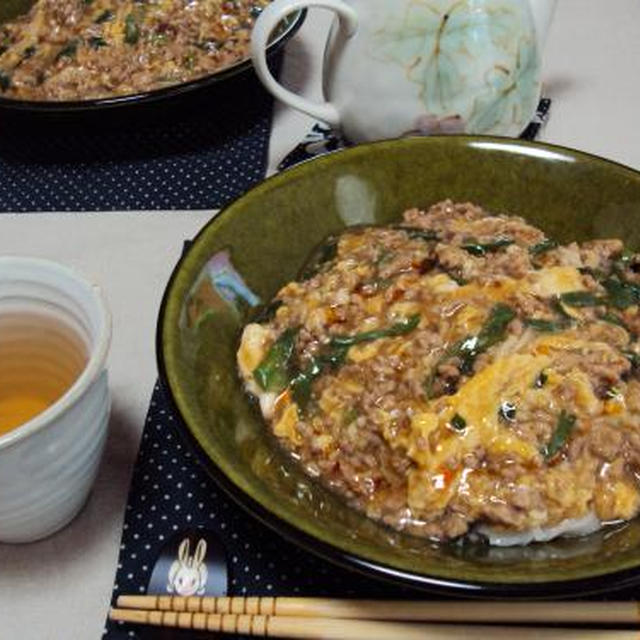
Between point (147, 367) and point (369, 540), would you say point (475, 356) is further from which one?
point (147, 367)

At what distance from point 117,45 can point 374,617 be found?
1.36m

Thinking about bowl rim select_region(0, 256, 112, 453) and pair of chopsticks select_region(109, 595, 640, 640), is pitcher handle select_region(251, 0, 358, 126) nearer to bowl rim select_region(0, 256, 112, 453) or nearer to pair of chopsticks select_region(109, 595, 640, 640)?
bowl rim select_region(0, 256, 112, 453)

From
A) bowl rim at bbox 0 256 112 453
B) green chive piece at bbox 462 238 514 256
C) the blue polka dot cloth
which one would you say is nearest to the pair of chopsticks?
bowl rim at bbox 0 256 112 453

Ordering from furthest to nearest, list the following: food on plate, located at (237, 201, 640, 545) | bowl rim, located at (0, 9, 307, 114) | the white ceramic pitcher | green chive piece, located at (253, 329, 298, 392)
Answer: bowl rim, located at (0, 9, 307, 114), the white ceramic pitcher, green chive piece, located at (253, 329, 298, 392), food on plate, located at (237, 201, 640, 545)

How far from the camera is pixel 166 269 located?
5.01 ft

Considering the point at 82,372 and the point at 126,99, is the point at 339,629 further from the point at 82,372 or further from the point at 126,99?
the point at 126,99

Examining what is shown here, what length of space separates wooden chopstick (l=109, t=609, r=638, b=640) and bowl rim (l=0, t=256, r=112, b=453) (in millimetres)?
248

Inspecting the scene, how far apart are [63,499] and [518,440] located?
21.4 inches

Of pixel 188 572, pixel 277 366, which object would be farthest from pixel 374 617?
pixel 277 366

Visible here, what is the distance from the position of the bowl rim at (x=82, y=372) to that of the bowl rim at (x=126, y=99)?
583mm

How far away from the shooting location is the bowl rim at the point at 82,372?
0.90m

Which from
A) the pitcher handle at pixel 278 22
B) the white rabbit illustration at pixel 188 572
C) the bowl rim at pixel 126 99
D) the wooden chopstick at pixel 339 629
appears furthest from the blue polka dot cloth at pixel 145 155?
the wooden chopstick at pixel 339 629

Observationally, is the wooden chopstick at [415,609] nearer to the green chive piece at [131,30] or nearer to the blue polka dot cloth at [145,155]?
the blue polka dot cloth at [145,155]

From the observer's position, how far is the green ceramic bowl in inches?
33.6
